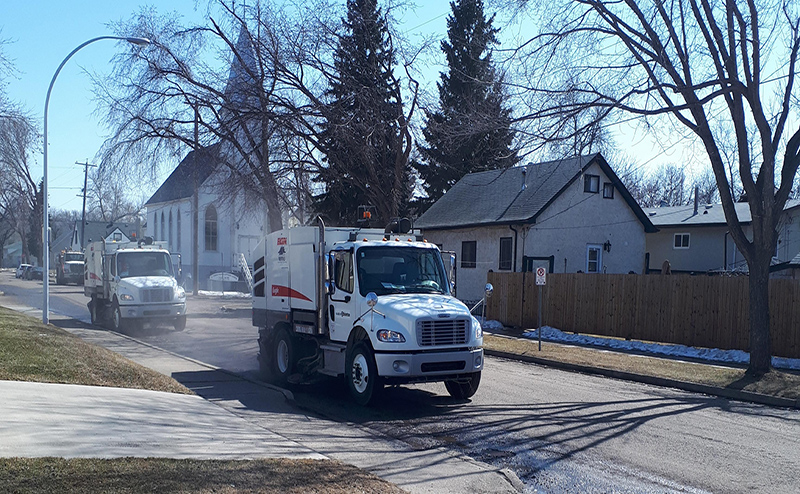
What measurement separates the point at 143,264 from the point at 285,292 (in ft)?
34.9

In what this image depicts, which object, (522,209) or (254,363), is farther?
(522,209)

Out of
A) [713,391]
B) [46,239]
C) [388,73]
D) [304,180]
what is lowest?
[713,391]

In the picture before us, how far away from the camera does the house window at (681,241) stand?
40562mm

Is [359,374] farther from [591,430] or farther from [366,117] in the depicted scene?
[366,117]

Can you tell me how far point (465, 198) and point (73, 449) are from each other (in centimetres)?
2996

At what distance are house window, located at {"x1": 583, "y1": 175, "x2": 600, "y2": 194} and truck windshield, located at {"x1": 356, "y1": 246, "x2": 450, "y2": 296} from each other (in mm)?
21483

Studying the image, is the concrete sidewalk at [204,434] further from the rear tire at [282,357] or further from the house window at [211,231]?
the house window at [211,231]

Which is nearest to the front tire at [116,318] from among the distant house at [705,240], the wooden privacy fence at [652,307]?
the wooden privacy fence at [652,307]

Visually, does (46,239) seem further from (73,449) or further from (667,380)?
(667,380)

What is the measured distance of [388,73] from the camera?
25.5m

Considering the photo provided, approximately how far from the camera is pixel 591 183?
1253 inches

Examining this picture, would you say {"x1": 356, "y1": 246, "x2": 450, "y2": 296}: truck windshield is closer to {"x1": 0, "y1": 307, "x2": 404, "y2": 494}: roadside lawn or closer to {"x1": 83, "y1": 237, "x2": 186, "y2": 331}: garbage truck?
{"x1": 0, "y1": 307, "x2": 404, "y2": 494}: roadside lawn

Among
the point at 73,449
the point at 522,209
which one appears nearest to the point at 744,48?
the point at 73,449

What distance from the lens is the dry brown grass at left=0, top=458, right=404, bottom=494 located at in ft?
16.6
